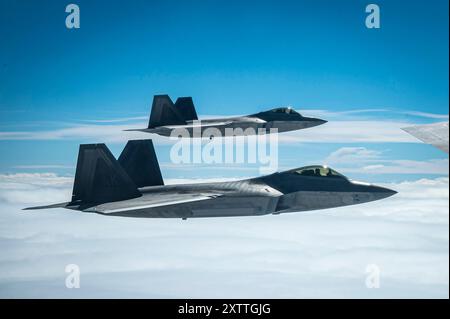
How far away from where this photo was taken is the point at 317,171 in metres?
33.7

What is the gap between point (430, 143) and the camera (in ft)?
69.5

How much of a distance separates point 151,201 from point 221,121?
55.6 feet

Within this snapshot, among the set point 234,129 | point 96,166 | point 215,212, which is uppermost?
point 234,129

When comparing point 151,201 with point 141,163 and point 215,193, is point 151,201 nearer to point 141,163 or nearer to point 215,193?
point 215,193

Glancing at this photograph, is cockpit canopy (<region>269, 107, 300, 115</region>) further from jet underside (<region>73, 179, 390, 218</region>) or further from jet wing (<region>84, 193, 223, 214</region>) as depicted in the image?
jet wing (<region>84, 193, 223, 214</region>)

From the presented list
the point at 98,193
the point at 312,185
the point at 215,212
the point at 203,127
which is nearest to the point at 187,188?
the point at 215,212

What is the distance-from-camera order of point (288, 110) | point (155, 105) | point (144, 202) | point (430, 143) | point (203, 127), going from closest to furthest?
point (430, 143)
point (144, 202)
point (203, 127)
point (288, 110)
point (155, 105)

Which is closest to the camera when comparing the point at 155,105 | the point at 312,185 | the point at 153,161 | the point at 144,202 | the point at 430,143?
the point at 430,143

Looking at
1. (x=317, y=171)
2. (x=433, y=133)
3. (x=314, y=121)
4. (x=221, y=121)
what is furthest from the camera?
(x=314, y=121)

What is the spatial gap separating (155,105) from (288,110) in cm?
1384

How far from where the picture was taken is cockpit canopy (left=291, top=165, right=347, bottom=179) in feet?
110

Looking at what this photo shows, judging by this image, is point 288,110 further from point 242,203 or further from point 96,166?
point 96,166

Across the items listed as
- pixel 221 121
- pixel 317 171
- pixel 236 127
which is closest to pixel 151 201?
pixel 317 171

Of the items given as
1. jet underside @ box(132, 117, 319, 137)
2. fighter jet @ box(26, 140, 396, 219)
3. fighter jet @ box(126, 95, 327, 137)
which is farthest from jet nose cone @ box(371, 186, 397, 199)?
fighter jet @ box(126, 95, 327, 137)
